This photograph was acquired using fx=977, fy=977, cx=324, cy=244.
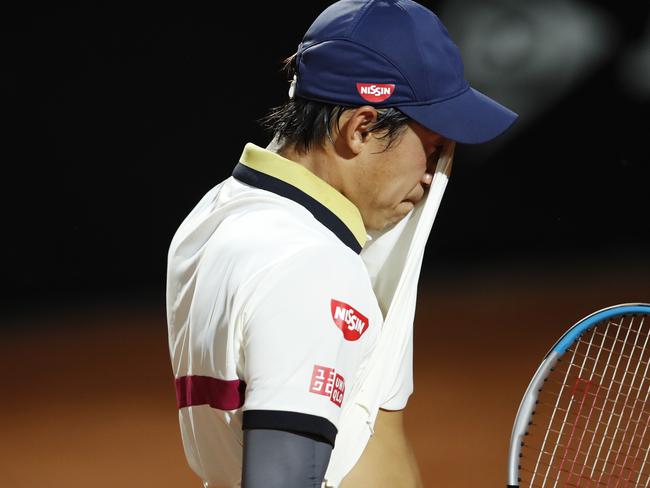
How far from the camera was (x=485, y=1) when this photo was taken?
3.63 m

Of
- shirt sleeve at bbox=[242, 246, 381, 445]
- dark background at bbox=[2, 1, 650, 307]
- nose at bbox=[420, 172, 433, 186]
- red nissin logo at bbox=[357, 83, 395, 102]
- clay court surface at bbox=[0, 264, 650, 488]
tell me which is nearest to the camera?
shirt sleeve at bbox=[242, 246, 381, 445]

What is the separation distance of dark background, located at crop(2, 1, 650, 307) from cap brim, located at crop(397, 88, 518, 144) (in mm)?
2653

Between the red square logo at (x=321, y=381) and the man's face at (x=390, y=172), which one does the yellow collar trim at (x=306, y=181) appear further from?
the red square logo at (x=321, y=381)

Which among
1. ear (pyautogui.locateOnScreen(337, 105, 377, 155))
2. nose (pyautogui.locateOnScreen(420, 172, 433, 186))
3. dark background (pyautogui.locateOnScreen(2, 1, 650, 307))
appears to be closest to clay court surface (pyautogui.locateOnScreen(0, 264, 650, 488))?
dark background (pyautogui.locateOnScreen(2, 1, 650, 307))

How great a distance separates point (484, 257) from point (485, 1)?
994 mm

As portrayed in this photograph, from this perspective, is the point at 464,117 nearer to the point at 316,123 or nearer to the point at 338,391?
the point at 316,123

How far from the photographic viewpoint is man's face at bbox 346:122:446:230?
90cm

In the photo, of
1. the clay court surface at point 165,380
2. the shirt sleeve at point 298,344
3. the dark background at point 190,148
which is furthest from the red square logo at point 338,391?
the dark background at point 190,148

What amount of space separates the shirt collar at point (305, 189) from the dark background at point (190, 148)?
2689 mm

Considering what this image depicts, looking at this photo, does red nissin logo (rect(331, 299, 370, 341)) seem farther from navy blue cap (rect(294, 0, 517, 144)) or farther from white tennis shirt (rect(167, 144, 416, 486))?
navy blue cap (rect(294, 0, 517, 144))

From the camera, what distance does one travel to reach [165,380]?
3078 millimetres

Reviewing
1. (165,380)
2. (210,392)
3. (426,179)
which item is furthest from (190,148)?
(210,392)

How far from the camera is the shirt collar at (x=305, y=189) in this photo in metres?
0.88

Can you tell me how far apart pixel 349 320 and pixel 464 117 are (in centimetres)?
25
